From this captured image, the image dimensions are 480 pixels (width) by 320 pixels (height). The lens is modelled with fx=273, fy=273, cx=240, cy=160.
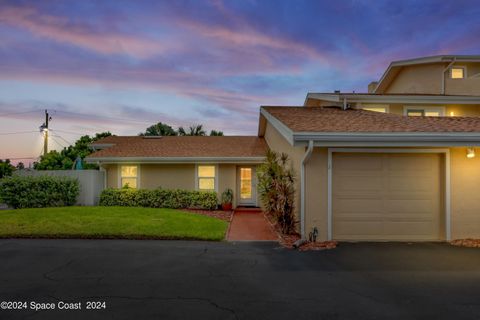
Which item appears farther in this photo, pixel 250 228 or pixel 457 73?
pixel 457 73

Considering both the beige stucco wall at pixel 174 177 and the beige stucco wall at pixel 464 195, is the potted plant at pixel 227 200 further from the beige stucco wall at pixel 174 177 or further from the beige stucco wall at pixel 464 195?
the beige stucco wall at pixel 464 195

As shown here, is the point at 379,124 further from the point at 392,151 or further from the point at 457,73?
the point at 457,73

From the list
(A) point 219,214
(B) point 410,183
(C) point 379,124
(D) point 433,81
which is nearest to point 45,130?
(A) point 219,214

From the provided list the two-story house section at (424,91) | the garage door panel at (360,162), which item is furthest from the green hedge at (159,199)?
the two-story house section at (424,91)

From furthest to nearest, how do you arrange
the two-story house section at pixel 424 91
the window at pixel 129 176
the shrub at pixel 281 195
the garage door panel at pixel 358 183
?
the window at pixel 129 176 < the two-story house section at pixel 424 91 < the shrub at pixel 281 195 < the garage door panel at pixel 358 183

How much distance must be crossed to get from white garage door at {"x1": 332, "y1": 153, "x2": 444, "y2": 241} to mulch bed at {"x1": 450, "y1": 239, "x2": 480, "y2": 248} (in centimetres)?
38

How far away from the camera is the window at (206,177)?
14.6 metres

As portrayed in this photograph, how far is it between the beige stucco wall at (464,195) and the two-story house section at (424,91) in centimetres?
515

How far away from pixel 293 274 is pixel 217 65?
54.9 feet

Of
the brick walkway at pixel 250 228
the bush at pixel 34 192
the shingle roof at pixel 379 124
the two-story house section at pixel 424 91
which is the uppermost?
the two-story house section at pixel 424 91

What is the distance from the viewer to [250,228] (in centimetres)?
984

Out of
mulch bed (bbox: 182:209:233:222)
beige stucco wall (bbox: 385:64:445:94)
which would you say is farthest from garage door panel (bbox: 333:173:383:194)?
beige stucco wall (bbox: 385:64:445:94)

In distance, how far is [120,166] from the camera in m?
14.7

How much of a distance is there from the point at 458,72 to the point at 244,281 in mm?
17795
